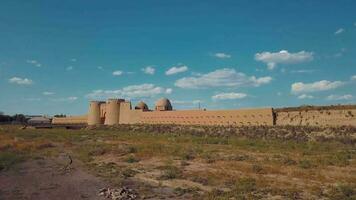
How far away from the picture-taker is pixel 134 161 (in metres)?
21.6

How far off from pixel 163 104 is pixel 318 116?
125 feet

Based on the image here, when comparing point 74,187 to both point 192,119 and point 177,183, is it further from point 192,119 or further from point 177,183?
point 192,119

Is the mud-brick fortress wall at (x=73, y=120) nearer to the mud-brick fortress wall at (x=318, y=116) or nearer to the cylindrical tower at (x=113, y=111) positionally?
the cylindrical tower at (x=113, y=111)

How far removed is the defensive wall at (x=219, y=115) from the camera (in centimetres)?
3975

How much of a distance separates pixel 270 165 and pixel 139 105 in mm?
60246

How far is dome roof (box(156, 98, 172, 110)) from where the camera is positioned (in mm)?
75156

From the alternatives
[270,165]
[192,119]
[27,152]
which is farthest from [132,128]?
[270,165]

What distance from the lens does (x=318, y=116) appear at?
135ft

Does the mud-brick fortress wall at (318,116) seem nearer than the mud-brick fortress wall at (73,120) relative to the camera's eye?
Yes

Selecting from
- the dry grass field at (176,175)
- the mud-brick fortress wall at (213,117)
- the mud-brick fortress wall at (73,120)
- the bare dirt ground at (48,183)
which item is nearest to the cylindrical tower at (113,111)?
the mud-brick fortress wall at (213,117)

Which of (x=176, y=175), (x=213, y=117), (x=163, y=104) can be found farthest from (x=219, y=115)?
(x=176, y=175)

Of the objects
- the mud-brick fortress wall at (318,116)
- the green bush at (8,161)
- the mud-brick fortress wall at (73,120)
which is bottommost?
the green bush at (8,161)

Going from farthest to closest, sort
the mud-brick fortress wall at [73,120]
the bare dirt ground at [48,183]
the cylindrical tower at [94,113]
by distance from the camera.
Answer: the mud-brick fortress wall at [73,120] < the cylindrical tower at [94,113] < the bare dirt ground at [48,183]

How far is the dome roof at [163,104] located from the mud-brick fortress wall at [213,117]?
619 cm
